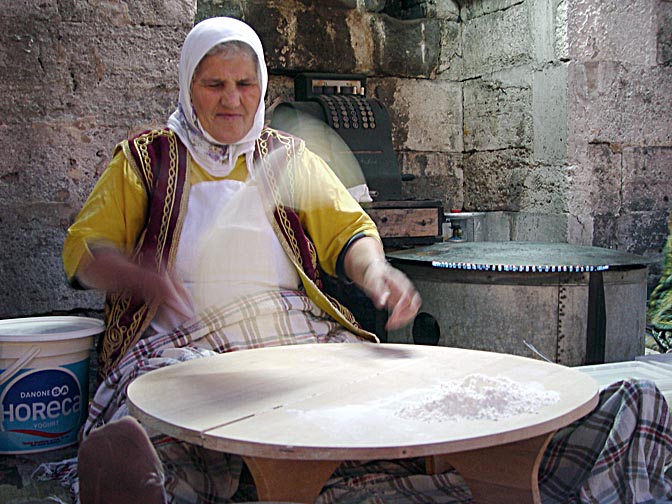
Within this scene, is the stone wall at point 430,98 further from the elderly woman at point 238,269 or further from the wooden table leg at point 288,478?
the wooden table leg at point 288,478

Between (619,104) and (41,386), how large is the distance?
4.17 metres

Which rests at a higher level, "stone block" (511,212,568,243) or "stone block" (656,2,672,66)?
"stone block" (656,2,672,66)

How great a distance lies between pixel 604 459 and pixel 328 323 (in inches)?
39.8

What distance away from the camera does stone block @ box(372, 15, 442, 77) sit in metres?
5.74

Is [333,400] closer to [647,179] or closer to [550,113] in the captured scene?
[550,113]

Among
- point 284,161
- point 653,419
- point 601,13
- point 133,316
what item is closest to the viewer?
point 653,419

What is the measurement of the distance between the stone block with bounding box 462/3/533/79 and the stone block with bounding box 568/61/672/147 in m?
0.48

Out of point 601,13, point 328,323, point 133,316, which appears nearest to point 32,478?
point 133,316

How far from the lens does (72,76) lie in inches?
138

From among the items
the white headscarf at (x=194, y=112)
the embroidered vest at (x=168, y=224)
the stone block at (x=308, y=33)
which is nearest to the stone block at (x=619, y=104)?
the stone block at (x=308, y=33)

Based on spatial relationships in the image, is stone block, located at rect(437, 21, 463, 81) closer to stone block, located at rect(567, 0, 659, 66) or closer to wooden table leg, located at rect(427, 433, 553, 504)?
stone block, located at rect(567, 0, 659, 66)

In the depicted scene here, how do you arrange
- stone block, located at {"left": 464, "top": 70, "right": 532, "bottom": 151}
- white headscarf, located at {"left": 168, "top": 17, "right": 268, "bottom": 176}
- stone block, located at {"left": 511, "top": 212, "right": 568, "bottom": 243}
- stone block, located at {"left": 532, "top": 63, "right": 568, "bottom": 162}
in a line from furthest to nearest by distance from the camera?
stone block, located at {"left": 464, "top": 70, "right": 532, "bottom": 151} < stone block, located at {"left": 511, "top": 212, "right": 568, "bottom": 243} < stone block, located at {"left": 532, "top": 63, "right": 568, "bottom": 162} < white headscarf, located at {"left": 168, "top": 17, "right": 268, "bottom": 176}

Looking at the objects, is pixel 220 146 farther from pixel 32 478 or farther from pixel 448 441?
pixel 448 441

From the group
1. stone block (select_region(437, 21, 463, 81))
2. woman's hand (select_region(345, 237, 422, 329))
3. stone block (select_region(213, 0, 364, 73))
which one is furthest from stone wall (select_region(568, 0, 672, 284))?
woman's hand (select_region(345, 237, 422, 329))
